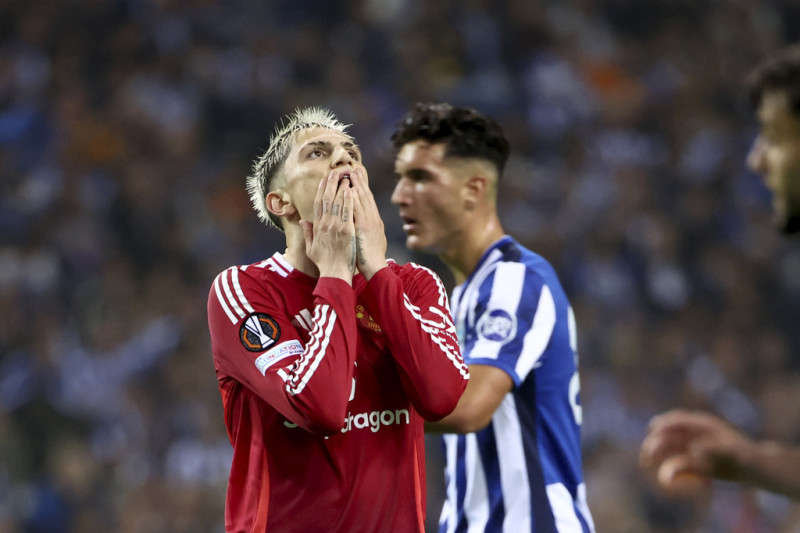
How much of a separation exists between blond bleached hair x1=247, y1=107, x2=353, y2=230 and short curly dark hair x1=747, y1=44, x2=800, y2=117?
1073 mm

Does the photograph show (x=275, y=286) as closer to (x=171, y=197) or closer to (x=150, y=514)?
(x=150, y=514)

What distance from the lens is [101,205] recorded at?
717 centimetres

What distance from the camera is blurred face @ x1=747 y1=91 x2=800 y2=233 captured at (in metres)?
2.18

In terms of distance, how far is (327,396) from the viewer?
2008mm

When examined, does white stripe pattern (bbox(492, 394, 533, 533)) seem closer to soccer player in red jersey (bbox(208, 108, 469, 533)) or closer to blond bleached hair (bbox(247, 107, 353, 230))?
soccer player in red jersey (bbox(208, 108, 469, 533))

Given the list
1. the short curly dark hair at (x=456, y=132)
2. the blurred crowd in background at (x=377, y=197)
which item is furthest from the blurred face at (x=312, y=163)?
the blurred crowd in background at (x=377, y=197)

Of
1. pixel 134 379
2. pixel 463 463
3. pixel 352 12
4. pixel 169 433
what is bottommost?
pixel 463 463

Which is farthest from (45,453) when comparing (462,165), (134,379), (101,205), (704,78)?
(704,78)

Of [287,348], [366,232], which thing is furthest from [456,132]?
[287,348]

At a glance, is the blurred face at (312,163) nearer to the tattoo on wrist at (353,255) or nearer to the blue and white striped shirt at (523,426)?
the tattoo on wrist at (353,255)

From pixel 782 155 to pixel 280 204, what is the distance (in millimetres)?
1293

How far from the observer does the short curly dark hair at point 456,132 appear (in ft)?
11.8

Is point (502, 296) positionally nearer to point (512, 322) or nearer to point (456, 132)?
point (512, 322)

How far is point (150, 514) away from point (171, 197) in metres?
2.60
